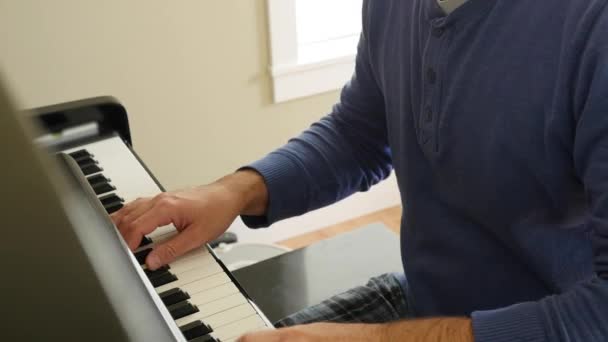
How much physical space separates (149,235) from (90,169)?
230mm

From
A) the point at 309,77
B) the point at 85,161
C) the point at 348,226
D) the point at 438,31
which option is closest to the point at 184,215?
the point at 85,161

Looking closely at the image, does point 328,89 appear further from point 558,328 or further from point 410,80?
point 558,328

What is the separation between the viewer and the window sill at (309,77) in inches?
72.3

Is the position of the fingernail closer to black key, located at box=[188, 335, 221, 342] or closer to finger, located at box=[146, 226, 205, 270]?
finger, located at box=[146, 226, 205, 270]

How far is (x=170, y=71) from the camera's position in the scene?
1693 millimetres

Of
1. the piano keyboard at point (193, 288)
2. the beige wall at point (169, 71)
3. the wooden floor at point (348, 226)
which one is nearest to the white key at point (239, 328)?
the piano keyboard at point (193, 288)

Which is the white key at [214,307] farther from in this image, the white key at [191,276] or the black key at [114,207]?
the black key at [114,207]

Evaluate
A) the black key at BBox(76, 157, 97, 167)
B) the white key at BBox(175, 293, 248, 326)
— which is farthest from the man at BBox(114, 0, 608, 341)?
the black key at BBox(76, 157, 97, 167)

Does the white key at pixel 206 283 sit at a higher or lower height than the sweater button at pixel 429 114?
lower

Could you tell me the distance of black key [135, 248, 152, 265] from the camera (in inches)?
31.9

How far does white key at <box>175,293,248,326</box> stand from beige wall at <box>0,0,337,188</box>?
36.4 inches

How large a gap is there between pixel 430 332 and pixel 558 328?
0.12m

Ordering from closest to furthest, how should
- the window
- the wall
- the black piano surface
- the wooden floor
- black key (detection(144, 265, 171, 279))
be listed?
black key (detection(144, 265, 171, 279)), the black piano surface, the wall, the window, the wooden floor

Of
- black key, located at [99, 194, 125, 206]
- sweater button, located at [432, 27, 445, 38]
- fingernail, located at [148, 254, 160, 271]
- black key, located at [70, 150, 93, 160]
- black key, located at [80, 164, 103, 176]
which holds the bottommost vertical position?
fingernail, located at [148, 254, 160, 271]
